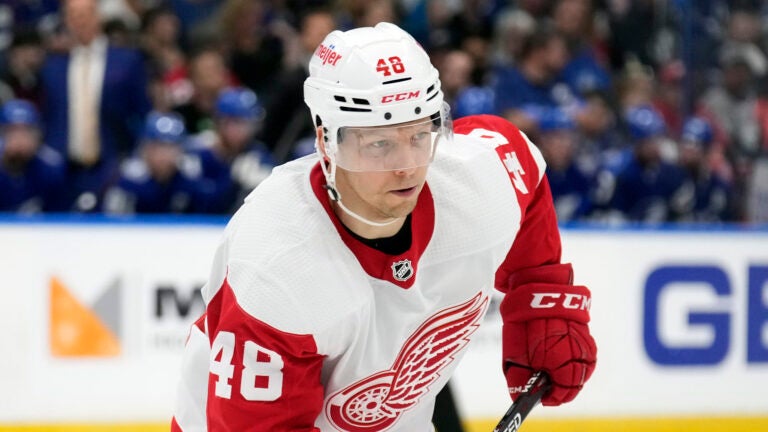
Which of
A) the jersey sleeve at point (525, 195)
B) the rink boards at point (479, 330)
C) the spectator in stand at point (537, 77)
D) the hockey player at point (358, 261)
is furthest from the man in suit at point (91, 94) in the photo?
the hockey player at point (358, 261)

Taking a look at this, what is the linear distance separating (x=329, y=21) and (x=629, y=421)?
7.67 ft

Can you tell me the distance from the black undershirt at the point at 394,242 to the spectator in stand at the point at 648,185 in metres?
3.38

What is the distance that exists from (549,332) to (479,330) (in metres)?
1.40

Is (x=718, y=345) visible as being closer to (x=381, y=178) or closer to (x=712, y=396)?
(x=712, y=396)

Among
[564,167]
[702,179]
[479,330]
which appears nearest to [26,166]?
[479,330]

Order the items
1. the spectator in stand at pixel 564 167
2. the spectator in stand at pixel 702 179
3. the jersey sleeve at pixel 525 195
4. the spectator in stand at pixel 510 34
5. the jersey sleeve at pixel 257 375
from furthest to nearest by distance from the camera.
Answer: the spectator in stand at pixel 510 34, the spectator in stand at pixel 702 179, the spectator in stand at pixel 564 167, the jersey sleeve at pixel 525 195, the jersey sleeve at pixel 257 375

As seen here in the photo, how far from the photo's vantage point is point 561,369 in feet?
9.20

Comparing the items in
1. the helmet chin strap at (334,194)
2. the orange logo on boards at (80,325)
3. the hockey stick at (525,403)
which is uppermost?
the helmet chin strap at (334,194)

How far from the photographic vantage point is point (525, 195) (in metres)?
2.69

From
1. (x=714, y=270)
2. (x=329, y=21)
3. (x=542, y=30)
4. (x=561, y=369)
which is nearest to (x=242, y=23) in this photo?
(x=329, y=21)

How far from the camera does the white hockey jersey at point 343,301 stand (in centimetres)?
219

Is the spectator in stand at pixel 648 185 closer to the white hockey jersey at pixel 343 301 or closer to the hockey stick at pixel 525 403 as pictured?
the hockey stick at pixel 525 403

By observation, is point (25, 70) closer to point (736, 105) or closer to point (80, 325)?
point (80, 325)

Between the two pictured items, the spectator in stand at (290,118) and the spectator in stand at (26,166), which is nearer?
the spectator in stand at (26,166)
